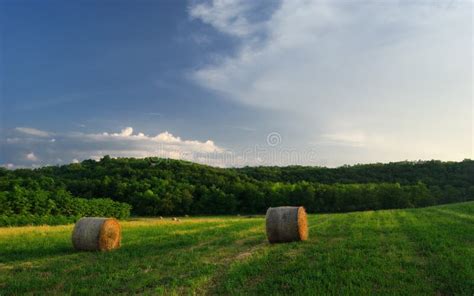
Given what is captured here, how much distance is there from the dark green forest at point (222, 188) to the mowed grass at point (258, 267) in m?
47.3

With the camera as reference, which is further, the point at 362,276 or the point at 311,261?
the point at 311,261

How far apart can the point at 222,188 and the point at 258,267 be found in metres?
75.7

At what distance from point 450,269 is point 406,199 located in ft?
245

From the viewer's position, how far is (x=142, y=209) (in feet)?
247

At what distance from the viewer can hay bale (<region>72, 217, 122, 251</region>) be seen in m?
16.8

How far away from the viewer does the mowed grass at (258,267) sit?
973 cm

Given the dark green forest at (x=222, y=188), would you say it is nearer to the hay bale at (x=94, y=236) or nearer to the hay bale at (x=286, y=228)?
the hay bale at (x=94, y=236)

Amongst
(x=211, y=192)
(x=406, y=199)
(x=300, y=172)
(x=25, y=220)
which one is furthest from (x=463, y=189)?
(x=25, y=220)

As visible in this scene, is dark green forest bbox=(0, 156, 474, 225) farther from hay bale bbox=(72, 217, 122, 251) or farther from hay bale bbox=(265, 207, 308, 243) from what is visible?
hay bale bbox=(265, 207, 308, 243)

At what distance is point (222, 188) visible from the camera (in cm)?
8719

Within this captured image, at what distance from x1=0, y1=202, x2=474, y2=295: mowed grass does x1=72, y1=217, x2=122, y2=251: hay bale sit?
511 millimetres

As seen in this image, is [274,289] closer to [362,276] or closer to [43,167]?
[362,276]

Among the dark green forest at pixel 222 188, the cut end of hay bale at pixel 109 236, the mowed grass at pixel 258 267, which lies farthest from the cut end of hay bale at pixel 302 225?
the dark green forest at pixel 222 188

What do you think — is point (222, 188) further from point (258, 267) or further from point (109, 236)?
point (258, 267)
